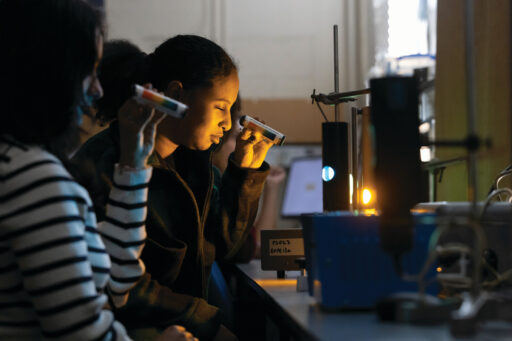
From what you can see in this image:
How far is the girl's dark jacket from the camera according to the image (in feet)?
4.26

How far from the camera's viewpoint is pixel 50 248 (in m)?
0.75

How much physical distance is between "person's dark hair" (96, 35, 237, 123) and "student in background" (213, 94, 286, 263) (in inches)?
11.2

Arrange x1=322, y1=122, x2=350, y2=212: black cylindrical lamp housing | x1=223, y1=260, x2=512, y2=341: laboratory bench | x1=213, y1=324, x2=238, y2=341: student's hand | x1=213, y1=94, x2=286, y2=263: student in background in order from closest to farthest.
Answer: x1=223, y1=260, x2=512, y2=341: laboratory bench
x1=322, y1=122, x2=350, y2=212: black cylindrical lamp housing
x1=213, y1=324, x2=238, y2=341: student's hand
x1=213, y1=94, x2=286, y2=263: student in background

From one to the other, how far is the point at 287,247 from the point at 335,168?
0.30 m

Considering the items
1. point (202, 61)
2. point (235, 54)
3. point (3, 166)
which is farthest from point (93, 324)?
point (235, 54)

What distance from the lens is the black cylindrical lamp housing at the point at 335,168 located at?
4.22 ft

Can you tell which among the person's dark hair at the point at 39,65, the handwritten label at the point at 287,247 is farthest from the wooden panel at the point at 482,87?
the person's dark hair at the point at 39,65

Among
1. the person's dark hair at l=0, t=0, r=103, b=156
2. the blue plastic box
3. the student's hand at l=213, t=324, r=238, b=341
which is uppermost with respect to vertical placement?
the person's dark hair at l=0, t=0, r=103, b=156

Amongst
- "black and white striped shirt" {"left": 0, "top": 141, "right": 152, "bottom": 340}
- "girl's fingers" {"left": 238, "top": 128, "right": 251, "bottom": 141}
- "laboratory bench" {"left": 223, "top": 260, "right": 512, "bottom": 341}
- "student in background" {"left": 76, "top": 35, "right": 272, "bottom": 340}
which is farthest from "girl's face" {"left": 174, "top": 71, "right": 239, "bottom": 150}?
"black and white striped shirt" {"left": 0, "top": 141, "right": 152, "bottom": 340}

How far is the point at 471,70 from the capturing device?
76 centimetres

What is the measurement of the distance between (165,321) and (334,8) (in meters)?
2.89

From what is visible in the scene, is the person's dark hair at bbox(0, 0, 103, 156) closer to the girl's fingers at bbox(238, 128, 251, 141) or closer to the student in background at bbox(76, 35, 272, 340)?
the student in background at bbox(76, 35, 272, 340)

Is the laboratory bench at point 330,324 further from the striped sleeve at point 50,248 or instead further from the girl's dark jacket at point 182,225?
the striped sleeve at point 50,248

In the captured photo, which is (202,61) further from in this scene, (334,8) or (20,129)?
(334,8)
